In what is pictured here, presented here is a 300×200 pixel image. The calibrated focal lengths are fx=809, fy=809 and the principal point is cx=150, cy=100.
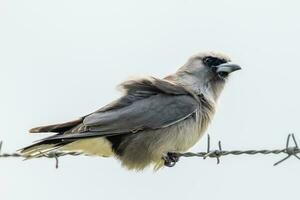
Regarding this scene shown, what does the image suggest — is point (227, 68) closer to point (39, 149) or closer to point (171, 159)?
point (171, 159)

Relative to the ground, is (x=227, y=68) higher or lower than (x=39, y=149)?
higher

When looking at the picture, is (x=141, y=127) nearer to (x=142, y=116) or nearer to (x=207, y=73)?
(x=142, y=116)

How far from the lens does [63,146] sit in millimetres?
7719

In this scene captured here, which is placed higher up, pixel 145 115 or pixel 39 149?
pixel 145 115

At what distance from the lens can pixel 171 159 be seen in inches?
315

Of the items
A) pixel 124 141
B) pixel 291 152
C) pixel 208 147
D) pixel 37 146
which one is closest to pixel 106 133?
pixel 124 141

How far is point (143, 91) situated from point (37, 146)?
146 cm

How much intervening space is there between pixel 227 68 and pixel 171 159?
1.69 m

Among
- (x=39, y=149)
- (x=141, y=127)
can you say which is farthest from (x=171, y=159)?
(x=39, y=149)

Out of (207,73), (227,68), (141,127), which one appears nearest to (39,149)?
(141,127)

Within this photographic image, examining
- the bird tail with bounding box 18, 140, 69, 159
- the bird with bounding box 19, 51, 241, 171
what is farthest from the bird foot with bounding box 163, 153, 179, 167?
the bird tail with bounding box 18, 140, 69, 159

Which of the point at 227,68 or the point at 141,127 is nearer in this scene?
the point at 141,127

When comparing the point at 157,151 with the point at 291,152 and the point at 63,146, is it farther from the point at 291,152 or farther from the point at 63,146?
the point at 291,152

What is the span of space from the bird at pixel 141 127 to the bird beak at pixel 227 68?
68 cm
